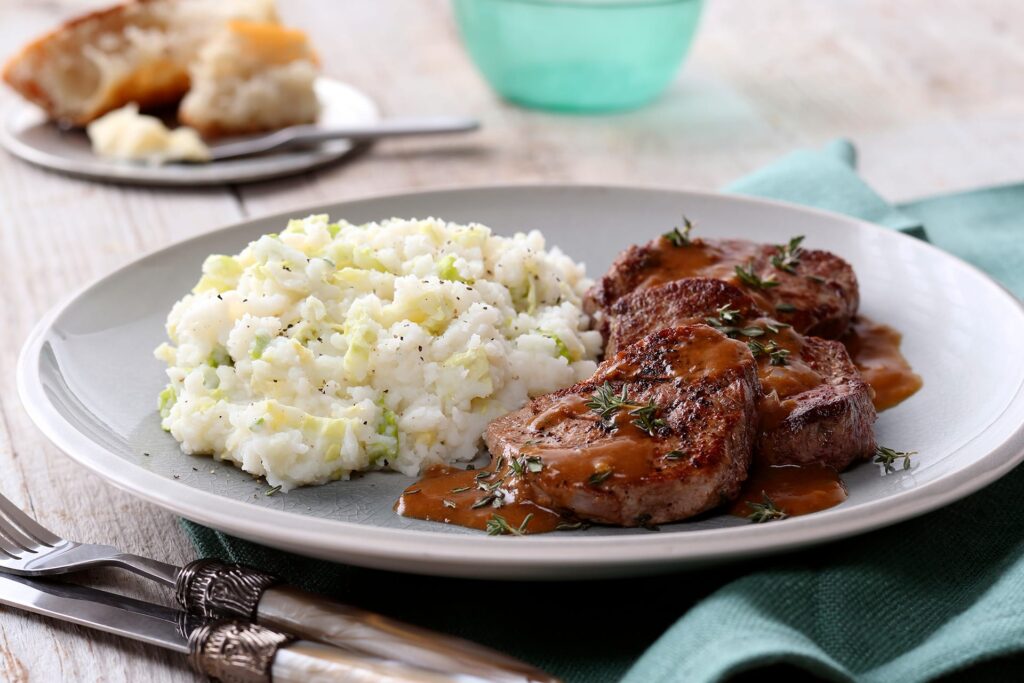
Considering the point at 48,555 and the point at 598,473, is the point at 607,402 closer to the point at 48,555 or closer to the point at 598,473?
the point at 598,473

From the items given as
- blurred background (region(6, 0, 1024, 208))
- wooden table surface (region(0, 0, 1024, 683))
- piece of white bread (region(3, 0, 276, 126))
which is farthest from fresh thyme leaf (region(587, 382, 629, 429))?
piece of white bread (region(3, 0, 276, 126))

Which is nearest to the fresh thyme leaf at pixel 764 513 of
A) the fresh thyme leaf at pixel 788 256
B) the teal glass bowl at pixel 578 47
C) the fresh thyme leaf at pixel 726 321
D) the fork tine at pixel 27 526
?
the fresh thyme leaf at pixel 726 321

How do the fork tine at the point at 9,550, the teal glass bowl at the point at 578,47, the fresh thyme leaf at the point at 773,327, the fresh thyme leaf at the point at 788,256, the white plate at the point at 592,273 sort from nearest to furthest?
the white plate at the point at 592,273, the fork tine at the point at 9,550, the fresh thyme leaf at the point at 773,327, the fresh thyme leaf at the point at 788,256, the teal glass bowl at the point at 578,47

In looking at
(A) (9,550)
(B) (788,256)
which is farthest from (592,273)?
(A) (9,550)

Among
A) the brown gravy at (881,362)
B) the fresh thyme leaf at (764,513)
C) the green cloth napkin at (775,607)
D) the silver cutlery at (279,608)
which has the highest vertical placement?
the fresh thyme leaf at (764,513)

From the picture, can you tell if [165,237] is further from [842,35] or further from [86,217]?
[842,35]

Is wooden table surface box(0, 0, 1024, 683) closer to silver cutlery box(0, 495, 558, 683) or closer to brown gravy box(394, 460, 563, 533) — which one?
silver cutlery box(0, 495, 558, 683)

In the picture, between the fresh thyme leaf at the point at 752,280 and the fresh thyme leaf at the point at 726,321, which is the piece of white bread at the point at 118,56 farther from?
the fresh thyme leaf at the point at 726,321
